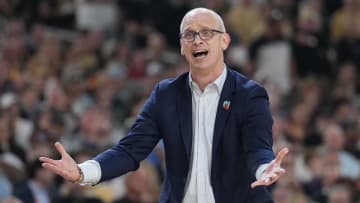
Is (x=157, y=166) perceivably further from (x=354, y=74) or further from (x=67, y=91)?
(x=354, y=74)

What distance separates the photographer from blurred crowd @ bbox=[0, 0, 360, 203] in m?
8.88

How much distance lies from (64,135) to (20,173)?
1.24 m

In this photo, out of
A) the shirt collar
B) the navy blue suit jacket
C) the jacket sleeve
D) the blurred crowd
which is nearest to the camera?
the jacket sleeve

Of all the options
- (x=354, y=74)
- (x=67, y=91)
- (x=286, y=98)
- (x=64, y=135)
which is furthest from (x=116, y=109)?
(x=354, y=74)

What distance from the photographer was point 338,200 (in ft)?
28.8

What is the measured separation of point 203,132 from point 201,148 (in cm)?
8

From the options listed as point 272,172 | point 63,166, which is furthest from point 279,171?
point 63,166

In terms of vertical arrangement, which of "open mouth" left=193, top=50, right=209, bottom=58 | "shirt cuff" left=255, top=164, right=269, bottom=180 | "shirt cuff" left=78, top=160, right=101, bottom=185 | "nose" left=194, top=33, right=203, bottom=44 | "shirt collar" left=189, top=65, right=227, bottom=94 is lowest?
"shirt cuff" left=78, top=160, right=101, bottom=185

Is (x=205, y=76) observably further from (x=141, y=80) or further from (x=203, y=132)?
(x=141, y=80)

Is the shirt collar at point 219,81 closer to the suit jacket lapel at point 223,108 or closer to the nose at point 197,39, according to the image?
the suit jacket lapel at point 223,108

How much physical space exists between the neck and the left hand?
2.19 feet

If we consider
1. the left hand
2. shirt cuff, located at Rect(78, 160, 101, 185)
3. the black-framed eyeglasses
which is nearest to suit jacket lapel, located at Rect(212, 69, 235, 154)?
the black-framed eyeglasses

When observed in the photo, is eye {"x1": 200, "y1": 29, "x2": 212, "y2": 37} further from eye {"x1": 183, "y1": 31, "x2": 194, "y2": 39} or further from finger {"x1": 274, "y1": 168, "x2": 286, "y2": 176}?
finger {"x1": 274, "y1": 168, "x2": 286, "y2": 176}

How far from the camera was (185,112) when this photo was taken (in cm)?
537
